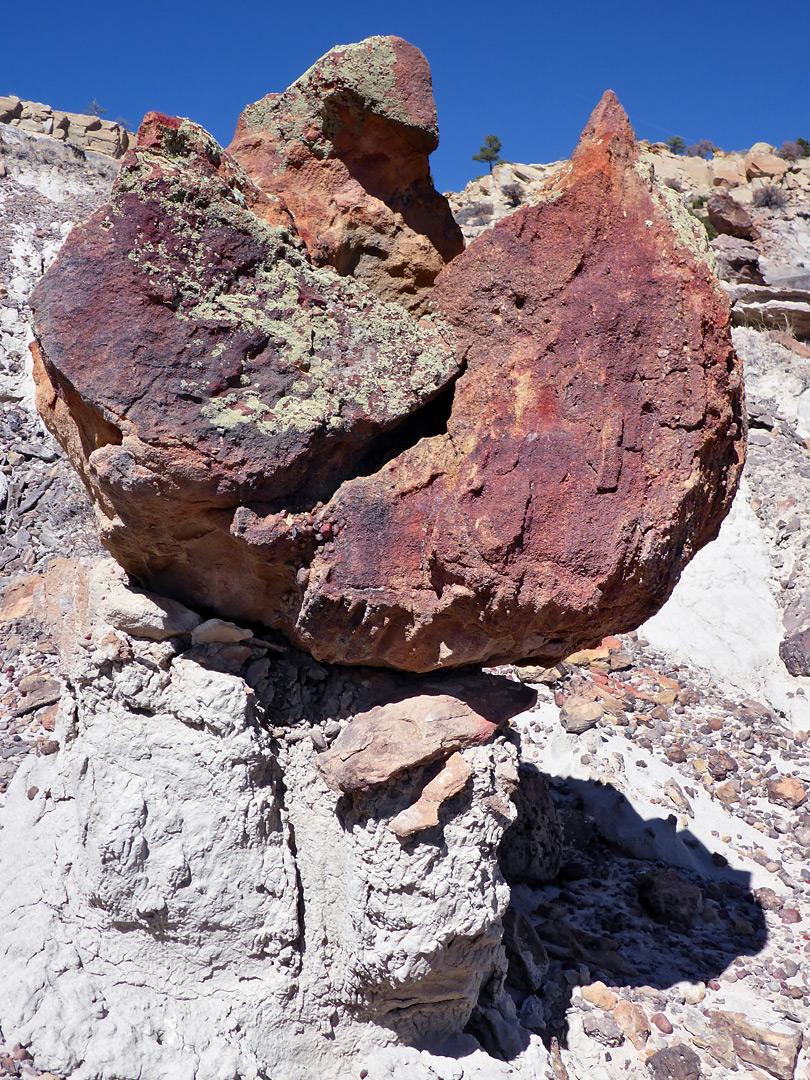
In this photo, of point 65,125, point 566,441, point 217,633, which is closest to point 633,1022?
point 217,633

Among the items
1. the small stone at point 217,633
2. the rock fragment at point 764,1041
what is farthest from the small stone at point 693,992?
the small stone at point 217,633

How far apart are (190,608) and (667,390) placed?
181 centimetres

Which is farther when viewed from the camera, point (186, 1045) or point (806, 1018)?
point (806, 1018)

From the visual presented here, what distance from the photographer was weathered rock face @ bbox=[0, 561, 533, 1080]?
2.69 m

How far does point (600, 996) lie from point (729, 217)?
39.9 ft

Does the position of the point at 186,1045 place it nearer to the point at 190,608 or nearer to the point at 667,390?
the point at 190,608

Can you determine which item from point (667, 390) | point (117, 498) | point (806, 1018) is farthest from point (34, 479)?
point (806, 1018)

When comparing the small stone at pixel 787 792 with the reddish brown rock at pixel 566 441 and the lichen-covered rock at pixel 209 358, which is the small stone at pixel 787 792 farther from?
the lichen-covered rock at pixel 209 358

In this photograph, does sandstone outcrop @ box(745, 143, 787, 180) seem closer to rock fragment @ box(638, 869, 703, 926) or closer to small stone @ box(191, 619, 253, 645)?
rock fragment @ box(638, 869, 703, 926)

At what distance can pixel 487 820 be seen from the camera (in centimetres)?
277

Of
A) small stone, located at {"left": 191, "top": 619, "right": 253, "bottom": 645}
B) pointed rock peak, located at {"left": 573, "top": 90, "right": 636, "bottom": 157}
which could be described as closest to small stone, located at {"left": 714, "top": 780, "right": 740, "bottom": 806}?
small stone, located at {"left": 191, "top": 619, "right": 253, "bottom": 645}

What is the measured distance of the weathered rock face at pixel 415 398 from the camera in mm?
2270

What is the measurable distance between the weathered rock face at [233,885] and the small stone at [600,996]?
0.81 meters

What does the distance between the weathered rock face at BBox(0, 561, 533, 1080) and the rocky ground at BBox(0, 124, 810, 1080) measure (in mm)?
192
